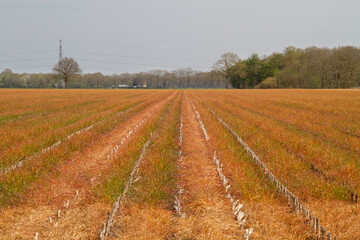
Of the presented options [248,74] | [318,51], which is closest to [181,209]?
[318,51]

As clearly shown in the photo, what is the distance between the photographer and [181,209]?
2879 mm

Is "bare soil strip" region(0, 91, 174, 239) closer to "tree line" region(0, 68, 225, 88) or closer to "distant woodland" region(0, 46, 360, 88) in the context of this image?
"distant woodland" region(0, 46, 360, 88)

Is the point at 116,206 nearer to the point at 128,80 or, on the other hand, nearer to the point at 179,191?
the point at 179,191

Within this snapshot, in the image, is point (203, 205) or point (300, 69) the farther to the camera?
point (300, 69)

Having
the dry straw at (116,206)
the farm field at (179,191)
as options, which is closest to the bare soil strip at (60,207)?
the farm field at (179,191)

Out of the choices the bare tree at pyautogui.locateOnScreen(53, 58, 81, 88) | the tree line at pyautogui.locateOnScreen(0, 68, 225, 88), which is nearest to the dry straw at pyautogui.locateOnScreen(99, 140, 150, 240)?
the bare tree at pyautogui.locateOnScreen(53, 58, 81, 88)

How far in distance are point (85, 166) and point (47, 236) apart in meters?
2.18

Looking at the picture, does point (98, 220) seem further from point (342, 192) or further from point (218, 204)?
point (342, 192)

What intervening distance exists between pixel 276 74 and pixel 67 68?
75.9m

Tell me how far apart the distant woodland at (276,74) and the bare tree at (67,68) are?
1.93m

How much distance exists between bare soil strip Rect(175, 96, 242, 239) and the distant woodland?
6862 cm

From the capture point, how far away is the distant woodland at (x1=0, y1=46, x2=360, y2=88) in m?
56.7

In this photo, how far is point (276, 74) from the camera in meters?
73.6

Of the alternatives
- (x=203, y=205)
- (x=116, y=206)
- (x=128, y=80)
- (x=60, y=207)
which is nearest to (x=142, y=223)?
(x=116, y=206)
